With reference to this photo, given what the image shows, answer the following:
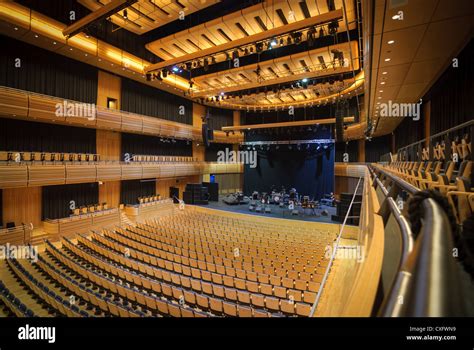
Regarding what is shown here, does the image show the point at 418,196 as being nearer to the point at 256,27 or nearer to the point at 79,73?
the point at 256,27

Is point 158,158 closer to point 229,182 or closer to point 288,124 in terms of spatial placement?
point 229,182

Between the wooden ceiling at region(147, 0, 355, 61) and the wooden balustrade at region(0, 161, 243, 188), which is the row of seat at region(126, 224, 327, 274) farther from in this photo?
the wooden ceiling at region(147, 0, 355, 61)

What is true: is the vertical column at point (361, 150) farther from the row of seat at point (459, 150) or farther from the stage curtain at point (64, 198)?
the stage curtain at point (64, 198)

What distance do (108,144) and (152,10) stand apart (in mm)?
7045

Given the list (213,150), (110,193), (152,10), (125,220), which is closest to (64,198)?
(110,193)

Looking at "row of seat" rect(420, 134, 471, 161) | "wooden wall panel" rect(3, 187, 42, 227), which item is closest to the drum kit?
"row of seat" rect(420, 134, 471, 161)

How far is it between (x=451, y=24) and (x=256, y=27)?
8.06 metres

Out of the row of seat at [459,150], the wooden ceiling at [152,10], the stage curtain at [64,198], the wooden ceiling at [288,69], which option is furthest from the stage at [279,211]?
the wooden ceiling at [152,10]

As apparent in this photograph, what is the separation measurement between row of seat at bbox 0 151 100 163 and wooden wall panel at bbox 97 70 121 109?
309cm

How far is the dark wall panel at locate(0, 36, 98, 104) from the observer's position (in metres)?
9.85

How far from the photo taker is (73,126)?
473 inches

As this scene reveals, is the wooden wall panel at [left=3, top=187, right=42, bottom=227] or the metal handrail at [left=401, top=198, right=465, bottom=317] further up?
the metal handrail at [left=401, top=198, right=465, bottom=317]
